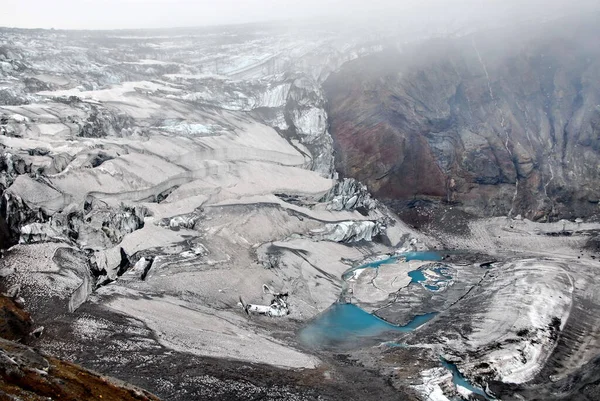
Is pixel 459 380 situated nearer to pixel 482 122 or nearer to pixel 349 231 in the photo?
pixel 349 231

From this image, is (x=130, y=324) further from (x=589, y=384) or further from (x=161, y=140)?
(x=161, y=140)

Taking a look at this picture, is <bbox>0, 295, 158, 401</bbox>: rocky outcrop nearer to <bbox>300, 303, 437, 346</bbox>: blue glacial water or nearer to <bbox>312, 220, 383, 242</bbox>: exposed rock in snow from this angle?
<bbox>300, 303, 437, 346</bbox>: blue glacial water

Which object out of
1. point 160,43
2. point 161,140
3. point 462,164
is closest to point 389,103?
point 462,164

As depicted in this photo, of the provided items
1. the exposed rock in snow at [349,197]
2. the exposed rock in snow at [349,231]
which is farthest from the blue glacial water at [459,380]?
the exposed rock in snow at [349,197]

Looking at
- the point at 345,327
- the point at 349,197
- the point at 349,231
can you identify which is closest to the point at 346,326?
the point at 345,327

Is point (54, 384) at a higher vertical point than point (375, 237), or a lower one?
higher

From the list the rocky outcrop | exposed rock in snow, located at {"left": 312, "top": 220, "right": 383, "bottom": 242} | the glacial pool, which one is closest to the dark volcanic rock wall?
exposed rock in snow, located at {"left": 312, "top": 220, "right": 383, "bottom": 242}
